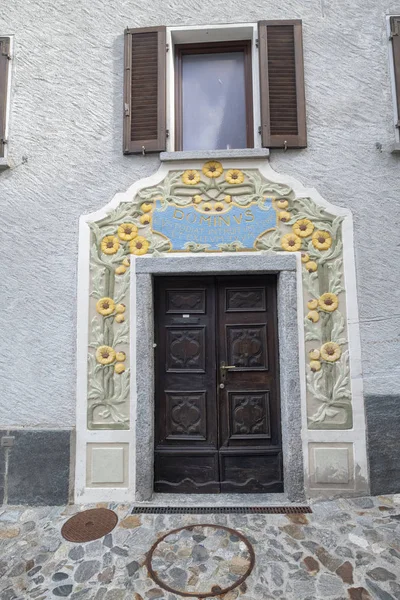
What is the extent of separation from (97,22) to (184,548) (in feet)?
18.3

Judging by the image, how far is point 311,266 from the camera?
Answer: 408 centimetres

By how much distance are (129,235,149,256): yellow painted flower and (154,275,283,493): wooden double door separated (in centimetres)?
37

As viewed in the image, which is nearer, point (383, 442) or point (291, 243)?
point (383, 442)

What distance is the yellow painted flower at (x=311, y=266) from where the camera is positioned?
A: 408 cm

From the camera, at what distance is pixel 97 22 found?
446 centimetres

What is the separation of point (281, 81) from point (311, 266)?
217 centimetres

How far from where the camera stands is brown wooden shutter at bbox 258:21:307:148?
4.27 m

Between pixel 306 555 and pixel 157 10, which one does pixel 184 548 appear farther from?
pixel 157 10

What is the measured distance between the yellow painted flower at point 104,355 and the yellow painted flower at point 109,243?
41.5 inches

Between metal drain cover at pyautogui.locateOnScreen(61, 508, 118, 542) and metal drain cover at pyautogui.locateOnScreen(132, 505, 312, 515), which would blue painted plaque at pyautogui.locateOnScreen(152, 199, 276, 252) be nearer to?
metal drain cover at pyautogui.locateOnScreen(132, 505, 312, 515)

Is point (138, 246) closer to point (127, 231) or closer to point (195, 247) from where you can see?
point (127, 231)

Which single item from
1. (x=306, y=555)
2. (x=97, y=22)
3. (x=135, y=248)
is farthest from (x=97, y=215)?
(x=306, y=555)

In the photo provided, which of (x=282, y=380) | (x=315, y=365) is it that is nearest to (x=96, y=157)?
(x=282, y=380)

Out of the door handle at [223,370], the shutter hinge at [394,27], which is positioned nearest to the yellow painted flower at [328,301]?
the door handle at [223,370]
